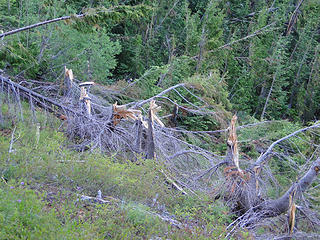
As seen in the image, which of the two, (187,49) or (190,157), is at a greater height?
(187,49)

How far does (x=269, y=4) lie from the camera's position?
20297 mm

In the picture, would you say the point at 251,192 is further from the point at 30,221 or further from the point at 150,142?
the point at 30,221

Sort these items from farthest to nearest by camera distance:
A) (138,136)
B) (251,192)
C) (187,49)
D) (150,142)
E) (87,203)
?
1. (187,49)
2. (138,136)
3. (150,142)
4. (251,192)
5. (87,203)

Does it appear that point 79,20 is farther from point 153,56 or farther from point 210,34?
point 153,56

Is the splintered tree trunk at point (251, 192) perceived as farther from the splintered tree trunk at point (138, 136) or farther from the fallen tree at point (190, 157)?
the splintered tree trunk at point (138, 136)

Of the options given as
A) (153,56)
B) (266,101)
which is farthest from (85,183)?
(266,101)

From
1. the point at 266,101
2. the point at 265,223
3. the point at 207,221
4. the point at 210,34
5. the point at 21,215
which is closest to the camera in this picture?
the point at 21,215

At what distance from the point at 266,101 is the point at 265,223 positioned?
38.5 ft

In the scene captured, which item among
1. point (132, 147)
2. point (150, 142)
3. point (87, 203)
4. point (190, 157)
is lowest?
point (190, 157)

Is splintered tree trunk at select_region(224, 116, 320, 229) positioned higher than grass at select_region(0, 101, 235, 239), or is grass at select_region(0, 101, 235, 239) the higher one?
grass at select_region(0, 101, 235, 239)

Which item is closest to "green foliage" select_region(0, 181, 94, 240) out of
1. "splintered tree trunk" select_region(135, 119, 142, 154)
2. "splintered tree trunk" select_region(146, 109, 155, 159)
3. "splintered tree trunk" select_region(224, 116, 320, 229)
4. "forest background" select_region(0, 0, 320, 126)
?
"splintered tree trunk" select_region(224, 116, 320, 229)

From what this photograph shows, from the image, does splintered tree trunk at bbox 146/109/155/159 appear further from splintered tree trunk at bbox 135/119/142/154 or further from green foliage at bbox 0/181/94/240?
green foliage at bbox 0/181/94/240

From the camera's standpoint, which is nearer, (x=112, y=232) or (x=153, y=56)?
(x=112, y=232)

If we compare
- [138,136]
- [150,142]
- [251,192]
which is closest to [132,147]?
[138,136]
